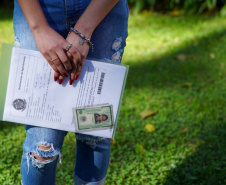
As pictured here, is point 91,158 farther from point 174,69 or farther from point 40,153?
point 174,69

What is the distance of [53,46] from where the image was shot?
110cm

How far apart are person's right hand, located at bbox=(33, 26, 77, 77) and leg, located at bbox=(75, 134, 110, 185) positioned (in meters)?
0.33

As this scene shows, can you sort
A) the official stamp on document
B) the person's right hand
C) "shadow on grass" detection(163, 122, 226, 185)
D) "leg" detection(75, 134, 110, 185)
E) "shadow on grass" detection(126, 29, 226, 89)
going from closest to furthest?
the person's right hand → the official stamp on document → "leg" detection(75, 134, 110, 185) → "shadow on grass" detection(163, 122, 226, 185) → "shadow on grass" detection(126, 29, 226, 89)

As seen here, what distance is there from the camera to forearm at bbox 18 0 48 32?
44.0 inches

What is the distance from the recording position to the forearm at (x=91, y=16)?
3.77ft

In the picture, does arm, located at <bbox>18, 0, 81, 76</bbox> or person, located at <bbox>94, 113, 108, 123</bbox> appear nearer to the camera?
arm, located at <bbox>18, 0, 81, 76</bbox>

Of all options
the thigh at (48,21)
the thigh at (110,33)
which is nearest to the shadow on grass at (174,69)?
the thigh at (110,33)

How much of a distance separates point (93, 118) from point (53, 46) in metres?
0.29

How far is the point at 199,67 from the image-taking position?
11.2 ft

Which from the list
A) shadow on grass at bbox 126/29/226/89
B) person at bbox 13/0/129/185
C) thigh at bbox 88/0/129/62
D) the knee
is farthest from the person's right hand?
shadow on grass at bbox 126/29/226/89

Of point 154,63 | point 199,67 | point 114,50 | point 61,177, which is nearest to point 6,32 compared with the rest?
point 154,63

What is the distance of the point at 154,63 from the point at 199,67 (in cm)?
44

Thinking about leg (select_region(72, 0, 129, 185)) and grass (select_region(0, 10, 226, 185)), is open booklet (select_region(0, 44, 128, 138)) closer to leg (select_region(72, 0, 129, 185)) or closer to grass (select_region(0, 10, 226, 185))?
leg (select_region(72, 0, 129, 185))

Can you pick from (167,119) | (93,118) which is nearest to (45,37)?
(93,118)
